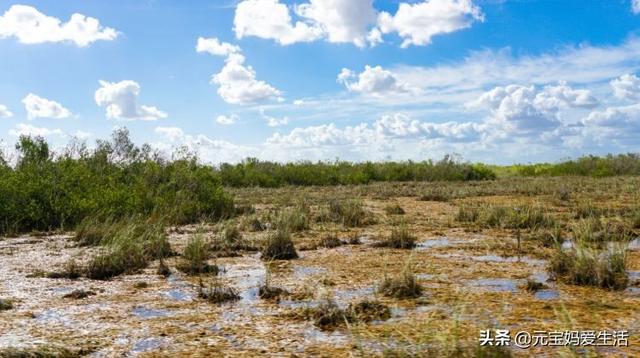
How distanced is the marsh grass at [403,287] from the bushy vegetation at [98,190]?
8383 millimetres

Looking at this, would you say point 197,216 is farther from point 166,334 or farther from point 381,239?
point 166,334

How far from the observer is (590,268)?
812 centimetres

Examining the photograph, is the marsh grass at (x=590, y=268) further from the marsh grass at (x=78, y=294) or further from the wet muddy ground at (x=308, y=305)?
the marsh grass at (x=78, y=294)

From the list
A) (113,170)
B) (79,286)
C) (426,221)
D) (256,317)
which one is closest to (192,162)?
(113,170)

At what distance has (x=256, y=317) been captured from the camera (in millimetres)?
7039

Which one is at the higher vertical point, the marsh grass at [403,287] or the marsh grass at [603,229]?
the marsh grass at [603,229]

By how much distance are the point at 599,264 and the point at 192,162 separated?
16.4 meters

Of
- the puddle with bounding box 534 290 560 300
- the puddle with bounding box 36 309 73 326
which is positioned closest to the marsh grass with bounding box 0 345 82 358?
the puddle with bounding box 36 309 73 326

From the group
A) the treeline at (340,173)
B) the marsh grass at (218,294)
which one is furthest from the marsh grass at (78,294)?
the treeline at (340,173)

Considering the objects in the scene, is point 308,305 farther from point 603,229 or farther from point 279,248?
point 603,229

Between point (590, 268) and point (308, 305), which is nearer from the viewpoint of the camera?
point (308, 305)

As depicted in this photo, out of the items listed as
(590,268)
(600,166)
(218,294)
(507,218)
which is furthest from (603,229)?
(600,166)

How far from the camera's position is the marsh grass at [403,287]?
771cm

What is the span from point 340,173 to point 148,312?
38.7m
